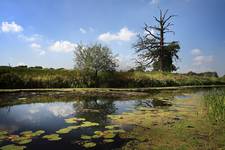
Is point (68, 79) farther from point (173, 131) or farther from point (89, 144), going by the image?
point (89, 144)

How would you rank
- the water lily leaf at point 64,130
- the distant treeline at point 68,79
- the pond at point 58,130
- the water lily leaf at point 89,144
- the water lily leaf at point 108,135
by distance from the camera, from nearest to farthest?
the water lily leaf at point 89,144 < the pond at point 58,130 < the water lily leaf at point 108,135 < the water lily leaf at point 64,130 < the distant treeline at point 68,79

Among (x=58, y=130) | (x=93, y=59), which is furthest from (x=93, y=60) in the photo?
(x=58, y=130)

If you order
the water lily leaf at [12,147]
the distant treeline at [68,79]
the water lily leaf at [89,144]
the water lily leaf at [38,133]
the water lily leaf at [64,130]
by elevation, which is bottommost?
the water lily leaf at [89,144]

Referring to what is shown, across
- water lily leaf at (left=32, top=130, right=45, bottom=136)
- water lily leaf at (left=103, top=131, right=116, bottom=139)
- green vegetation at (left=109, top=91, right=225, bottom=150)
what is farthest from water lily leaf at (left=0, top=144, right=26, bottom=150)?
green vegetation at (left=109, top=91, right=225, bottom=150)

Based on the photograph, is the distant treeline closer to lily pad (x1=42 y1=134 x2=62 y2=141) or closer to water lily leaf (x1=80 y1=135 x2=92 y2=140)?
lily pad (x1=42 y1=134 x2=62 y2=141)

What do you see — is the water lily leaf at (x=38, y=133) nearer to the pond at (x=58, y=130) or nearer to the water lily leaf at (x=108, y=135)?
the pond at (x=58, y=130)

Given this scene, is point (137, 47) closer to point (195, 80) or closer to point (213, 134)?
point (195, 80)

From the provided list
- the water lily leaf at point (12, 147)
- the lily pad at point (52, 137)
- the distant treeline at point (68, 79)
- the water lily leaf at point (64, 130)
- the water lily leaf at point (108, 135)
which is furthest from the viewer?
the distant treeline at point (68, 79)

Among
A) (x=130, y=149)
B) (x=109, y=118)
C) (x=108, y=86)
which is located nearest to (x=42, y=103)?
(x=109, y=118)

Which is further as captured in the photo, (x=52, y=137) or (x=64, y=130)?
(x=64, y=130)

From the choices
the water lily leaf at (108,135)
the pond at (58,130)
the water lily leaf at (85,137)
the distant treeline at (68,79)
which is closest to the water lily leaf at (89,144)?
the pond at (58,130)

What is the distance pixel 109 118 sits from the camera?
9.59 m

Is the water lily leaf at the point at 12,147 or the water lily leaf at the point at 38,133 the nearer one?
the water lily leaf at the point at 12,147

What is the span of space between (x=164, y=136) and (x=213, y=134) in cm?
140
